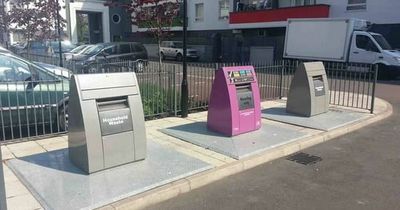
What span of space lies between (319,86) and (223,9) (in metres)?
25.7

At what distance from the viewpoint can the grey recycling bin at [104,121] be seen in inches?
182

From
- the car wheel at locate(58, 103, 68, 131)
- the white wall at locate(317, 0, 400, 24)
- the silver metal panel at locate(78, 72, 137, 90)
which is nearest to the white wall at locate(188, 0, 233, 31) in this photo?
the white wall at locate(317, 0, 400, 24)

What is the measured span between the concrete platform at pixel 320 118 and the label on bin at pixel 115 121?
397cm

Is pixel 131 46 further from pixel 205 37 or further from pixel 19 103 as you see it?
pixel 205 37

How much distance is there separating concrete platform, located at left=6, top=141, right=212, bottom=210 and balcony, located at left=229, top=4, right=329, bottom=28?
21.3m

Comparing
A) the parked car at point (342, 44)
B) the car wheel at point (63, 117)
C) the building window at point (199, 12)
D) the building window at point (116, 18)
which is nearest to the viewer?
the car wheel at point (63, 117)

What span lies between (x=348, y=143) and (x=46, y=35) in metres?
21.0

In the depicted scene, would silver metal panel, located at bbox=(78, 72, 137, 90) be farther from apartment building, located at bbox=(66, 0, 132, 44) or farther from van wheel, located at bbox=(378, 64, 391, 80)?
apartment building, located at bbox=(66, 0, 132, 44)

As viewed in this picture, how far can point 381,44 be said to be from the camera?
18.4 metres

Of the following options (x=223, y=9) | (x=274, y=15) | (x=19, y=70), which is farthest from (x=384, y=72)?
(x=223, y=9)

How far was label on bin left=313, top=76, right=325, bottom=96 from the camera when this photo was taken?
8367 millimetres

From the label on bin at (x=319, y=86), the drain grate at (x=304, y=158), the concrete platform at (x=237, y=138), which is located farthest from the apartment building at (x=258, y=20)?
the drain grate at (x=304, y=158)

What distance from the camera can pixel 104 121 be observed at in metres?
4.73

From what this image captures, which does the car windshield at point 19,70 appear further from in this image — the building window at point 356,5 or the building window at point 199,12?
the building window at point 199,12
